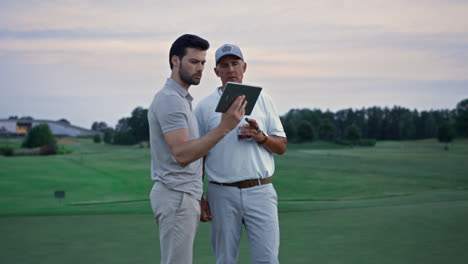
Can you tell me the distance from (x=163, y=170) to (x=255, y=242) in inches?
45.5

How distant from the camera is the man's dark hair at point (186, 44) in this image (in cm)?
Result: 293

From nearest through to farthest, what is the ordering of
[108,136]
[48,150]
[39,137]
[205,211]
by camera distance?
[205,211] → [48,150] → [39,137] → [108,136]

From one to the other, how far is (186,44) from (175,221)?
3.46ft

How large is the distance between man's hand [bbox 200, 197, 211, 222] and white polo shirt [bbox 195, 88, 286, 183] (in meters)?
0.20

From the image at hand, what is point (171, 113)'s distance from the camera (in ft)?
9.18

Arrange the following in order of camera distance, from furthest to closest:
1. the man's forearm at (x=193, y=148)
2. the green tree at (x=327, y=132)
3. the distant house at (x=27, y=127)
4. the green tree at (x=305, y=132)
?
the green tree at (x=327, y=132) → the green tree at (x=305, y=132) → the distant house at (x=27, y=127) → the man's forearm at (x=193, y=148)

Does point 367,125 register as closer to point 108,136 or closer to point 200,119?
point 108,136

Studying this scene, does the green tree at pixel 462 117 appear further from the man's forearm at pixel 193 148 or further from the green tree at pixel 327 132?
the man's forearm at pixel 193 148

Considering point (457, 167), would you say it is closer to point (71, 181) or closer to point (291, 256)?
point (71, 181)

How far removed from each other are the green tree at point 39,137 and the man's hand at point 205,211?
38555 millimetres

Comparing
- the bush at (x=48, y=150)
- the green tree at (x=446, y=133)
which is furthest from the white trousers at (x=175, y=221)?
the green tree at (x=446, y=133)

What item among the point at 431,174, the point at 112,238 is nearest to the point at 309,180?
the point at 431,174

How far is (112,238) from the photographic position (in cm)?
591

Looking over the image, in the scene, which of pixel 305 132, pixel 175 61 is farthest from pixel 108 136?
pixel 175 61
